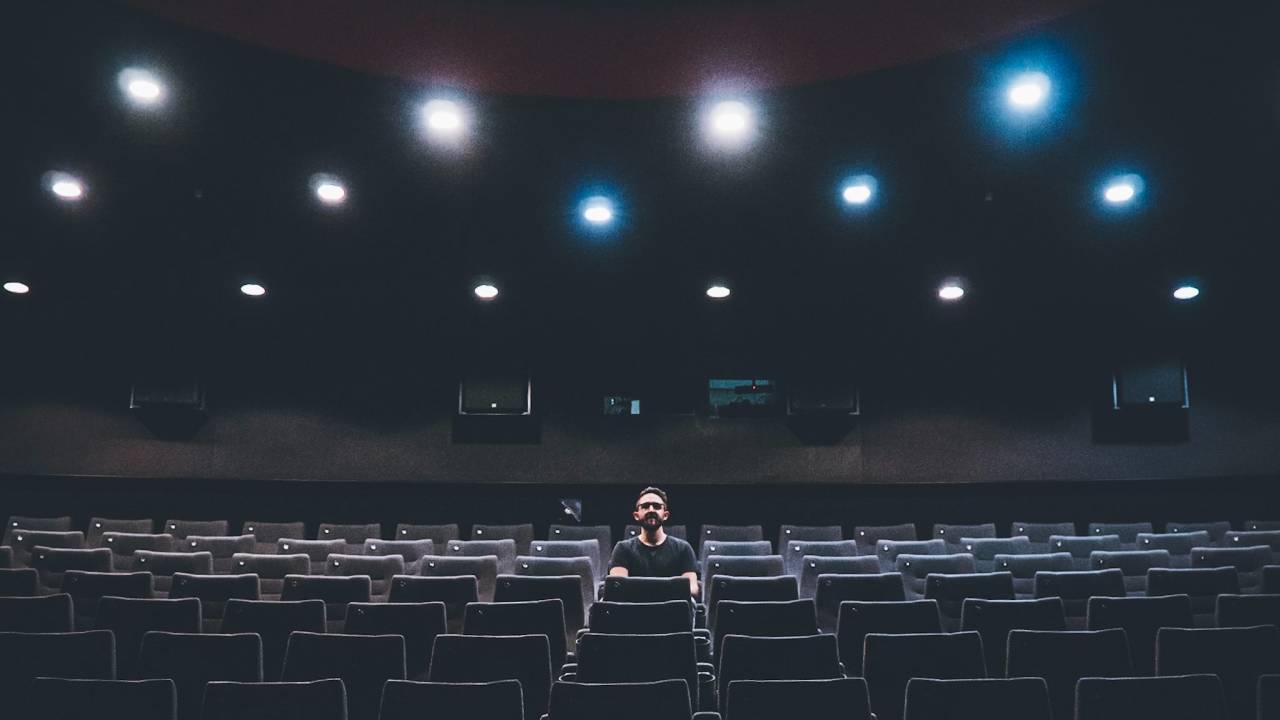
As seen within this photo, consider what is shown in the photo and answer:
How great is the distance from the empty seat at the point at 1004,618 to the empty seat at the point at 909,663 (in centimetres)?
61

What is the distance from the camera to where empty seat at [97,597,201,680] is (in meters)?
4.35

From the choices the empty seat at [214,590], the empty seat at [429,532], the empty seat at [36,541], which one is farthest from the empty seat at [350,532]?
the empty seat at [214,590]

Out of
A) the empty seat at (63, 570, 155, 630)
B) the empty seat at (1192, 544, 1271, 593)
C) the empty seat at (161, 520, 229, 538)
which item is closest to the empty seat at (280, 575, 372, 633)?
the empty seat at (63, 570, 155, 630)

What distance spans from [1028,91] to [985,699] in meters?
3.77

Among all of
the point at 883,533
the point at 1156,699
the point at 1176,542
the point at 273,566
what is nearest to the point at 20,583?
the point at 273,566

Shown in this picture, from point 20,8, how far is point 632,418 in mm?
8152

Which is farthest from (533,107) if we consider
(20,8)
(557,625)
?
(557,625)

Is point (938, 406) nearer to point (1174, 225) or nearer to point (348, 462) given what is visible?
point (1174, 225)

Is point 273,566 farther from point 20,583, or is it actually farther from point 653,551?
point 653,551

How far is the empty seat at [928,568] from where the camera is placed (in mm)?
6484

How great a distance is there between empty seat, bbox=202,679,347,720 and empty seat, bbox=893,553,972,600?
4.80 metres

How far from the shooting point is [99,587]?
523 cm

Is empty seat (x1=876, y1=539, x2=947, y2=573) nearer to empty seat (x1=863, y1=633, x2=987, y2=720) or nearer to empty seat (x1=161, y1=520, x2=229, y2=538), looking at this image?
empty seat (x1=863, y1=633, x2=987, y2=720)

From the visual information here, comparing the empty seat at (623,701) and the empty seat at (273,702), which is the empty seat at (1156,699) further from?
the empty seat at (273,702)
